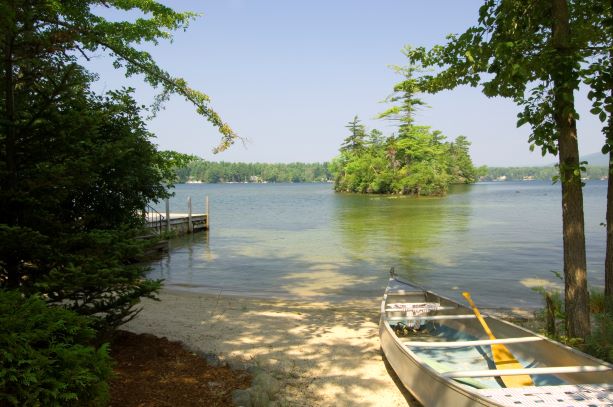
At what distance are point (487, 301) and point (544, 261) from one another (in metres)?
7.86

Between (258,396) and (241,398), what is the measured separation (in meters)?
0.18

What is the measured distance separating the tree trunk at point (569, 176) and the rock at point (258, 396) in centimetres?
415

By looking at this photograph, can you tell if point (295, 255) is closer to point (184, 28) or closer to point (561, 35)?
point (184, 28)

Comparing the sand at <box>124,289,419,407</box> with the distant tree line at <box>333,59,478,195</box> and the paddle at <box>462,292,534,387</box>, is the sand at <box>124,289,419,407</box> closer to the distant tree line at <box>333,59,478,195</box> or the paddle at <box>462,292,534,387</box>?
the paddle at <box>462,292,534,387</box>

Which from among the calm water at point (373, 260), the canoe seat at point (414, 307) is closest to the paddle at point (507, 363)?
the canoe seat at point (414, 307)

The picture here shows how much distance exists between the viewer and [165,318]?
8.66m

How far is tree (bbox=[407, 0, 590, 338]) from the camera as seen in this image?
16.7ft

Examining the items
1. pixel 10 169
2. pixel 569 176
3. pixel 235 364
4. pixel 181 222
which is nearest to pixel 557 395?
pixel 569 176

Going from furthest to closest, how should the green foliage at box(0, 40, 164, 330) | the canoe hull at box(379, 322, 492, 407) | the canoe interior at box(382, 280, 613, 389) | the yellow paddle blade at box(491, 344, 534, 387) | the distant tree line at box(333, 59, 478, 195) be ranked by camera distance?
the distant tree line at box(333, 59, 478, 195), the yellow paddle blade at box(491, 344, 534, 387), the canoe interior at box(382, 280, 613, 389), the green foliage at box(0, 40, 164, 330), the canoe hull at box(379, 322, 492, 407)

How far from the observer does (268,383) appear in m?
5.11

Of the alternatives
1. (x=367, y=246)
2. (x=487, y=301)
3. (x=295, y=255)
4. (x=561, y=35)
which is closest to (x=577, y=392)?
(x=561, y=35)

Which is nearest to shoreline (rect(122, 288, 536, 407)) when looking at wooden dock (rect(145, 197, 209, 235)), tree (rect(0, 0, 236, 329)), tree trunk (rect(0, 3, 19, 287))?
tree (rect(0, 0, 236, 329))

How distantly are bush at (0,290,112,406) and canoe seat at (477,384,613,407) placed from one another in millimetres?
3233

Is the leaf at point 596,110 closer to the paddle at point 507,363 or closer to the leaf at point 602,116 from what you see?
the leaf at point 602,116
